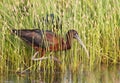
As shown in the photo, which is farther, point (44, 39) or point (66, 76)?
point (44, 39)

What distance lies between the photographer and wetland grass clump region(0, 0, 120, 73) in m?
10.2

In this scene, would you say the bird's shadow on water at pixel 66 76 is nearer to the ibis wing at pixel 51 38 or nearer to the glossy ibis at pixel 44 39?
the glossy ibis at pixel 44 39

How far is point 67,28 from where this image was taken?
10.7 metres

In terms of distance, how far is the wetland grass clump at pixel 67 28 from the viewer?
10172mm

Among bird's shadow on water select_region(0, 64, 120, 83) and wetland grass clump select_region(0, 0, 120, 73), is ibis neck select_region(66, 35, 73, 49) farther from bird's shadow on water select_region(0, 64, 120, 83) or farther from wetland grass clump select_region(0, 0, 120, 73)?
bird's shadow on water select_region(0, 64, 120, 83)

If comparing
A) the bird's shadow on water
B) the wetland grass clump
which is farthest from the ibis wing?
the bird's shadow on water

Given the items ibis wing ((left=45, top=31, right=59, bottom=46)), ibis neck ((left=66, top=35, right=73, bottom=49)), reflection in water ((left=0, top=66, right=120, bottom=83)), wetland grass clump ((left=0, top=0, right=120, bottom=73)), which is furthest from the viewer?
ibis neck ((left=66, top=35, right=73, bottom=49))

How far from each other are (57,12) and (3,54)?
152 centimetres

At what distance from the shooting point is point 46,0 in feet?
34.6

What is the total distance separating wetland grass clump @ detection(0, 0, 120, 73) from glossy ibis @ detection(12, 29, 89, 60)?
0.42 feet

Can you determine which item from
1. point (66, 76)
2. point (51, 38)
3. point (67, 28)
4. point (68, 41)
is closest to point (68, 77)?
point (66, 76)

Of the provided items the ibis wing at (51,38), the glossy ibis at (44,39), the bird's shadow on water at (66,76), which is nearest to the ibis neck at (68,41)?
the glossy ibis at (44,39)

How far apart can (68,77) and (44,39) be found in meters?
0.88

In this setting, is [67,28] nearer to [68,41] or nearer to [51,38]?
[68,41]
